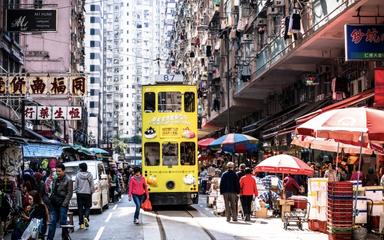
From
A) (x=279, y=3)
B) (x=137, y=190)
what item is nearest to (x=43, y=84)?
(x=137, y=190)

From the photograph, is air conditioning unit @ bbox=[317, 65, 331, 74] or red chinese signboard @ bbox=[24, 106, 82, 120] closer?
air conditioning unit @ bbox=[317, 65, 331, 74]

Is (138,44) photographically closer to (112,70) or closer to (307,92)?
(112,70)

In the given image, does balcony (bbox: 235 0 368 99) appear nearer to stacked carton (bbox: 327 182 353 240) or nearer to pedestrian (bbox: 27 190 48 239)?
stacked carton (bbox: 327 182 353 240)

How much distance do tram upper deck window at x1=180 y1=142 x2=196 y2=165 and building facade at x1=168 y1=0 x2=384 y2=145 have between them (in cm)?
302

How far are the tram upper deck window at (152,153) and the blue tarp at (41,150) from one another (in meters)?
4.38

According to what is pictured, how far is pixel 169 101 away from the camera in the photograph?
22562 mm

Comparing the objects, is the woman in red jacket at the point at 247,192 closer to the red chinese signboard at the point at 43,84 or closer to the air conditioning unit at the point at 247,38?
the red chinese signboard at the point at 43,84

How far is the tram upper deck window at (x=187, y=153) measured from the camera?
22.8m

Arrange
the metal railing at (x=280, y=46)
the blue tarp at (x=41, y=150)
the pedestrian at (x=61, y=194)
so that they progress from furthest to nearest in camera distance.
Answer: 1. the blue tarp at (x=41, y=150)
2. the metal railing at (x=280, y=46)
3. the pedestrian at (x=61, y=194)

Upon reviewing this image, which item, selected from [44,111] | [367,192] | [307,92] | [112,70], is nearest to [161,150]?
[307,92]

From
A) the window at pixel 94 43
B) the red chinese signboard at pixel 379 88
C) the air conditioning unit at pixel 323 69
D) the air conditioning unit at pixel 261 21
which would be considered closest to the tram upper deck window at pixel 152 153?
the air conditioning unit at pixel 323 69

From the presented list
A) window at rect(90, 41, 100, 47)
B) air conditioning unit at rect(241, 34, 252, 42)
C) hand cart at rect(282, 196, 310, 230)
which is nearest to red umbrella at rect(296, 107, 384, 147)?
hand cart at rect(282, 196, 310, 230)

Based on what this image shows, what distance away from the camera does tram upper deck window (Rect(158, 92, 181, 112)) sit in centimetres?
2252

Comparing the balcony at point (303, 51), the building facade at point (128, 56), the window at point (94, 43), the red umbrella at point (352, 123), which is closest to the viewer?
the red umbrella at point (352, 123)
